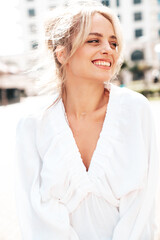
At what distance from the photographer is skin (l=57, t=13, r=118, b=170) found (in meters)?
1.93

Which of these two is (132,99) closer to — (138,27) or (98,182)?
(98,182)

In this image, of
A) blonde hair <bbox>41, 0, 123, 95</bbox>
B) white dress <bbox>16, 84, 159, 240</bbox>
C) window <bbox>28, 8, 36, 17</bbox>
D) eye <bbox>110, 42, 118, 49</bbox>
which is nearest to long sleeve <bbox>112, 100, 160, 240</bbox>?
white dress <bbox>16, 84, 159, 240</bbox>

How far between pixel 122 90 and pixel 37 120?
0.58 metres

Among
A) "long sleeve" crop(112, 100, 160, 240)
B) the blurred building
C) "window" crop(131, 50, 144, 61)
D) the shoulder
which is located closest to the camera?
"long sleeve" crop(112, 100, 160, 240)

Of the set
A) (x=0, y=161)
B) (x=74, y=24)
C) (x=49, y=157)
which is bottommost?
(x=0, y=161)

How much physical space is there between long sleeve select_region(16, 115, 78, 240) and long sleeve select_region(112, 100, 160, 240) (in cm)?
31

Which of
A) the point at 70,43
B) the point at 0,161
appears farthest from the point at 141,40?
the point at 70,43

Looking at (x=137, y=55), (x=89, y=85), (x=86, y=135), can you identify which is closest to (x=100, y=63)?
(x=89, y=85)

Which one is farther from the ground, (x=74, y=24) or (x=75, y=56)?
(x=74, y=24)

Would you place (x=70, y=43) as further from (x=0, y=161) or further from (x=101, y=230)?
(x=0, y=161)

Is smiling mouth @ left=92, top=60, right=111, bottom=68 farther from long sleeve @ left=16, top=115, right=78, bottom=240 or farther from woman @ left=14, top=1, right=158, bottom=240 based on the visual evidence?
long sleeve @ left=16, top=115, right=78, bottom=240

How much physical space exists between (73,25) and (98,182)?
38.6 inches

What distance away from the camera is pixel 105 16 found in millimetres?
1979

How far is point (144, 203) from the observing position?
70.4 inches
